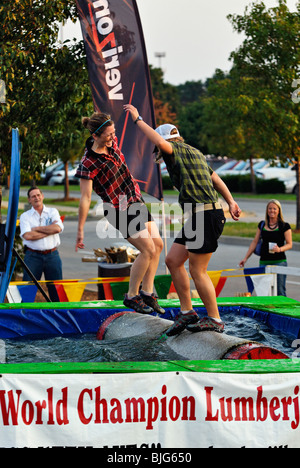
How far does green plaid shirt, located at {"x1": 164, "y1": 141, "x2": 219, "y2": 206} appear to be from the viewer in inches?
226

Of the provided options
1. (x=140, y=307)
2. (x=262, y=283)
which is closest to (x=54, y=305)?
(x=140, y=307)

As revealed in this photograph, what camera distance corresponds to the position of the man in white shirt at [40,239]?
9445 millimetres

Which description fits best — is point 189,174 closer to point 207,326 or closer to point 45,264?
point 207,326

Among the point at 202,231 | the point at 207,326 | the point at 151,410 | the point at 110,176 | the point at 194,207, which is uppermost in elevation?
the point at 110,176

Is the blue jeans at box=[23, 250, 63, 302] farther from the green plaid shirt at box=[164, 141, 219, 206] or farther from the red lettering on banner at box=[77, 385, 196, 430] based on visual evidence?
the red lettering on banner at box=[77, 385, 196, 430]

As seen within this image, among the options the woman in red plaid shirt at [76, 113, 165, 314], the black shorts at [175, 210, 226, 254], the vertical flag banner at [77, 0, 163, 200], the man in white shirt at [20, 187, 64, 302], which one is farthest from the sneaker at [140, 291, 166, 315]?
the vertical flag banner at [77, 0, 163, 200]

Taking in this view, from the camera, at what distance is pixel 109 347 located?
6512 millimetres

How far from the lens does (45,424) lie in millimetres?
4258

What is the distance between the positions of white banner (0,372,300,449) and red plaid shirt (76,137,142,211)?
2544 millimetres

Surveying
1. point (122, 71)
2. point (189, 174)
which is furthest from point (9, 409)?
point (122, 71)

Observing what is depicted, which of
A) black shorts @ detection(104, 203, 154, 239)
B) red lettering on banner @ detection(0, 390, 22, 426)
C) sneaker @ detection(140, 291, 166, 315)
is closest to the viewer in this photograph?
red lettering on banner @ detection(0, 390, 22, 426)

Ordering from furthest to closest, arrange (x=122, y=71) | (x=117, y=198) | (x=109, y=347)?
1. (x=122, y=71)
2. (x=117, y=198)
3. (x=109, y=347)

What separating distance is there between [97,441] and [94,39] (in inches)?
257

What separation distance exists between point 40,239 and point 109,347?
10.7 ft
